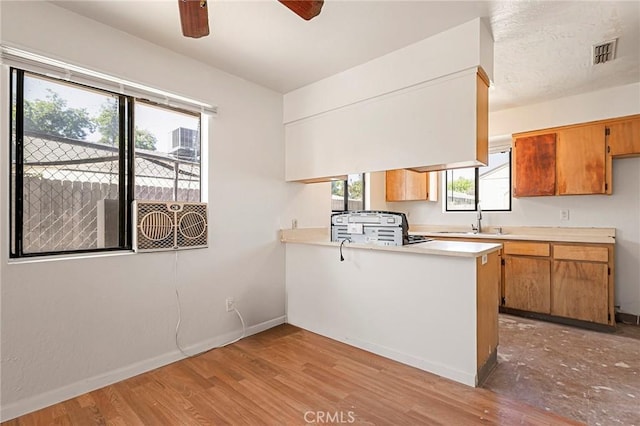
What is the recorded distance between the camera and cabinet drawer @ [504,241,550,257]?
Result: 342 cm

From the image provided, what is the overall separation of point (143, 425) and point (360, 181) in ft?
12.5

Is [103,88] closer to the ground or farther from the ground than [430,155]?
farther from the ground

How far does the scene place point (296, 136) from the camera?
3371 millimetres

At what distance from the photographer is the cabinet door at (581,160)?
3.35 metres

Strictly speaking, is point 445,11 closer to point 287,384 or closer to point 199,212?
point 199,212

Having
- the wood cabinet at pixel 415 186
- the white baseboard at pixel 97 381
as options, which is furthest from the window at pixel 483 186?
the white baseboard at pixel 97 381

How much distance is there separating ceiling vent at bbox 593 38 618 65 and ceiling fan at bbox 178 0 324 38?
2.45m

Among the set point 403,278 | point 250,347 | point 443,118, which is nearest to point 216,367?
point 250,347

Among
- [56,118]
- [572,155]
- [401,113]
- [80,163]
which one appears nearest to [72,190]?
[80,163]

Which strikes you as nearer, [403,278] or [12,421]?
[12,421]

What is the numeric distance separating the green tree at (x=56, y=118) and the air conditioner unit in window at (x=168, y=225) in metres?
0.60

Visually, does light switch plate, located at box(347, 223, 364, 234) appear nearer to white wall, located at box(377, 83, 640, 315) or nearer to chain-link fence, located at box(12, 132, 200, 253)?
chain-link fence, located at box(12, 132, 200, 253)

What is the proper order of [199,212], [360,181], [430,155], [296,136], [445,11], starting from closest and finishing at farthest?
[445,11] → [430,155] → [199,212] → [296,136] → [360,181]

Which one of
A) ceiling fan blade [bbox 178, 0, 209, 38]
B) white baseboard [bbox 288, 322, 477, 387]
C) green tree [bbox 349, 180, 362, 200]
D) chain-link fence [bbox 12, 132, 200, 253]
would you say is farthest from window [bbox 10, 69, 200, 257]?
green tree [bbox 349, 180, 362, 200]
